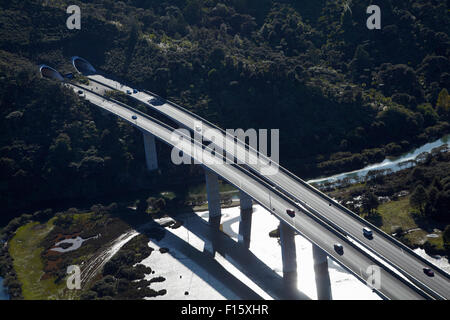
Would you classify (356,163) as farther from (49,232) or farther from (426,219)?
(49,232)

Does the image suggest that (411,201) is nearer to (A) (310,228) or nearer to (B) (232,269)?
(A) (310,228)

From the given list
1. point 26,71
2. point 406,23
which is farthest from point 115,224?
point 406,23

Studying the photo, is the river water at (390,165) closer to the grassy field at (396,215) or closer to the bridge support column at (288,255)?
the grassy field at (396,215)

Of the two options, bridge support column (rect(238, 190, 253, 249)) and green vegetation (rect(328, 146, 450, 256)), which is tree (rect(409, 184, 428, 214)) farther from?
bridge support column (rect(238, 190, 253, 249))

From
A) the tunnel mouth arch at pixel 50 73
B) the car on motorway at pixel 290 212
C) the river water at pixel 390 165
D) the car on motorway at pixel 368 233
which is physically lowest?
the river water at pixel 390 165

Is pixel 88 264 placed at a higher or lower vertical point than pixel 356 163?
lower

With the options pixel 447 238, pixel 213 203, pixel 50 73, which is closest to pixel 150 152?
pixel 213 203

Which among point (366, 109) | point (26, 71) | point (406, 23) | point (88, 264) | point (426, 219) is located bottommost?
point (88, 264)

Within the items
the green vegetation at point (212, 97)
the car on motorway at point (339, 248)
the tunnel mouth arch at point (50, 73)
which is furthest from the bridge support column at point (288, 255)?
the tunnel mouth arch at point (50, 73)

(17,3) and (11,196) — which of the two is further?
(17,3)
